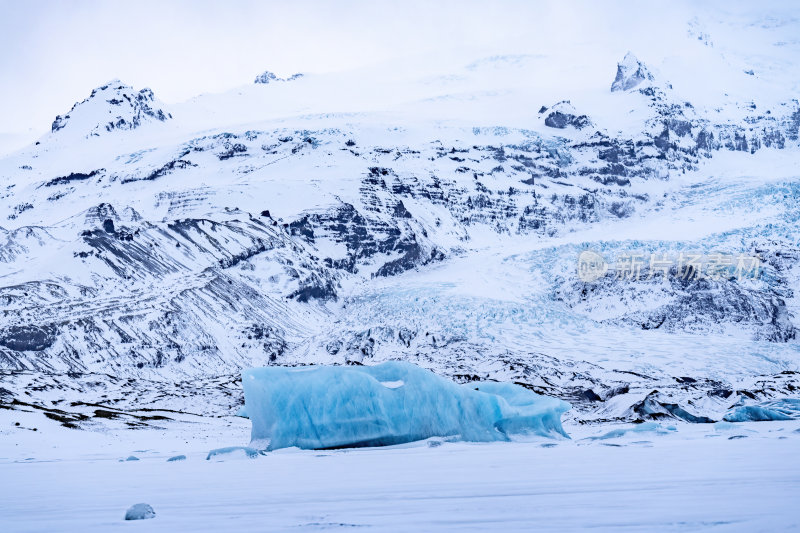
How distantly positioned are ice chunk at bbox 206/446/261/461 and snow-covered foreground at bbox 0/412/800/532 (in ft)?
5.39

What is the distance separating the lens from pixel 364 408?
13586 millimetres

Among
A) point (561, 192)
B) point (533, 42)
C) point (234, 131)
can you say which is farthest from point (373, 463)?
point (533, 42)

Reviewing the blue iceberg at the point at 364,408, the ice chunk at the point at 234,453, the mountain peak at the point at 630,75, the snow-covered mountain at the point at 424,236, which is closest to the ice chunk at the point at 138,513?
the ice chunk at the point at 234,453

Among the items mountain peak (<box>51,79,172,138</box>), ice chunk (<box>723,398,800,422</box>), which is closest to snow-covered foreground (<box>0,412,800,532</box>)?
ice chunk (<box>723,398,800,422</box>)

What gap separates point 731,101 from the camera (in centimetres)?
10694

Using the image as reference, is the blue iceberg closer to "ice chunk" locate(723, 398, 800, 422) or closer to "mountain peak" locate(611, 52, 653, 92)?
"ice chunk" locate(723, 398, 800, 422)

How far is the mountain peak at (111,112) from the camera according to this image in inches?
4658

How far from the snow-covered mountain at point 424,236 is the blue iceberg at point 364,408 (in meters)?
12.5

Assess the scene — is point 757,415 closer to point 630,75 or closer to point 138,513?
point 138,513

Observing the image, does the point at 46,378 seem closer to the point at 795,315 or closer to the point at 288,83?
the point at 795,315

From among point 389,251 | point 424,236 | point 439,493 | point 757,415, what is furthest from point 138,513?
point 424,236

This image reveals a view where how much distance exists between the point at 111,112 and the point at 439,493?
423 ft

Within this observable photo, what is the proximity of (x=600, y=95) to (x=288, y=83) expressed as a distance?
64810 mm

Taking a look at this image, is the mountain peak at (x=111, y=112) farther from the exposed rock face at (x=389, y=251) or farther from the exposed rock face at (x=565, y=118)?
the exposed rock face at (x=565, y=118)
